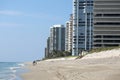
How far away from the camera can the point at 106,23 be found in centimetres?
12369

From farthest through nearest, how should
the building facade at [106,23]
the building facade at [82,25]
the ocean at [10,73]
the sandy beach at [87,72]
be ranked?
1. the building facade at [82,25]
2. the building facade at [106,23]
3. the ocean at [10,73]
4. the sandy beach at [87,72]

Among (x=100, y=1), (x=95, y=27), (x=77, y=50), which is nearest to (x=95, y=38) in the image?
(x=95, y=27)

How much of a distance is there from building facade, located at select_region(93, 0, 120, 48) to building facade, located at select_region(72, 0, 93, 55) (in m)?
29.7

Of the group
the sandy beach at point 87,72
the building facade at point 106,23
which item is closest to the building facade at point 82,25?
the building facade at point 106,23

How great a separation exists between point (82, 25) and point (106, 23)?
35.3 metres

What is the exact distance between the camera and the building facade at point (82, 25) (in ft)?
509

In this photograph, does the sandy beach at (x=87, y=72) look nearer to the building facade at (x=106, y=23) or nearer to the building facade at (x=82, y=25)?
the building facade at (x=106, y=23)

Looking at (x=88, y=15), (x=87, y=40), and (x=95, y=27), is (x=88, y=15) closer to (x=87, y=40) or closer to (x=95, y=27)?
(x=87, y=40)

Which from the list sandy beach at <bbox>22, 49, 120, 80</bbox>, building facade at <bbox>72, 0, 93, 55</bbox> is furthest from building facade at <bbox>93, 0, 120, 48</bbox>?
sandy beach at <bbox>22, 49, 120, 80</bbox>

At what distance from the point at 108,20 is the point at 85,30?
35.3 meters

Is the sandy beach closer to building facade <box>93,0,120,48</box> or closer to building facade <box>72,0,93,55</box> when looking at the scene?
building facade <box>93,0,120,48</box>

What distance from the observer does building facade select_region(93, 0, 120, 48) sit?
122438mm

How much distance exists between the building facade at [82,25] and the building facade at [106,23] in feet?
97.5

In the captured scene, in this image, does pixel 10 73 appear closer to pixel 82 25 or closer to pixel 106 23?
pixel 106 23
